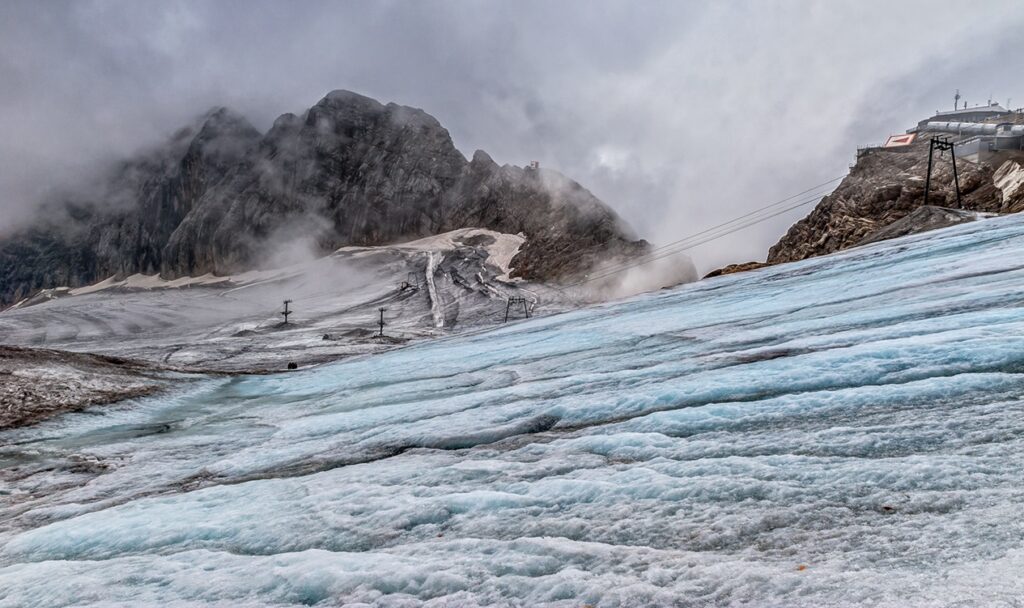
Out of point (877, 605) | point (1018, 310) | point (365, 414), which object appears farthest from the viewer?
point (365, 414)

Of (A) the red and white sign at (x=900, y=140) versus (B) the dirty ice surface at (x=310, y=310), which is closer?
(B) the dirty ice surface at (x=310, y=310)

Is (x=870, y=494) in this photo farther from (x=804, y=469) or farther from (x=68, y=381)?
(x=68, y=381)

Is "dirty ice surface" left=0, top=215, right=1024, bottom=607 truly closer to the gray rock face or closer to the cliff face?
the cliff face

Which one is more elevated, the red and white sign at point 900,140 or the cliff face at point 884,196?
the red and white sign at point 900,140

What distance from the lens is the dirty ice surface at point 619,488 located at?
3979mm

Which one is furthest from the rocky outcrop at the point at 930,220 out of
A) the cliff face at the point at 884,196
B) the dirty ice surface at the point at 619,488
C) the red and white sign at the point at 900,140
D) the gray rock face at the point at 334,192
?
the gray rock face at the point at 334,192

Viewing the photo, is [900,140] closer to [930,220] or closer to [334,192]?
[930,220]

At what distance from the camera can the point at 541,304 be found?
327 feet

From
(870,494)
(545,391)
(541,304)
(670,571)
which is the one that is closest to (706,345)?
(545,391)

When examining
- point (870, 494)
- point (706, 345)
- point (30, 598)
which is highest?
point (706, 345)

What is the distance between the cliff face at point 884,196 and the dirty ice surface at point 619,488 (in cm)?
5373

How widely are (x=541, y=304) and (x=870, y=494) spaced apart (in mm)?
95052

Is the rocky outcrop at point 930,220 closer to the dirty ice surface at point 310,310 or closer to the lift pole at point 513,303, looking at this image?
the dirty ice surface at point 310,310

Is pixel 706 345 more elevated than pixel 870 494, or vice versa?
pixel 706 345
